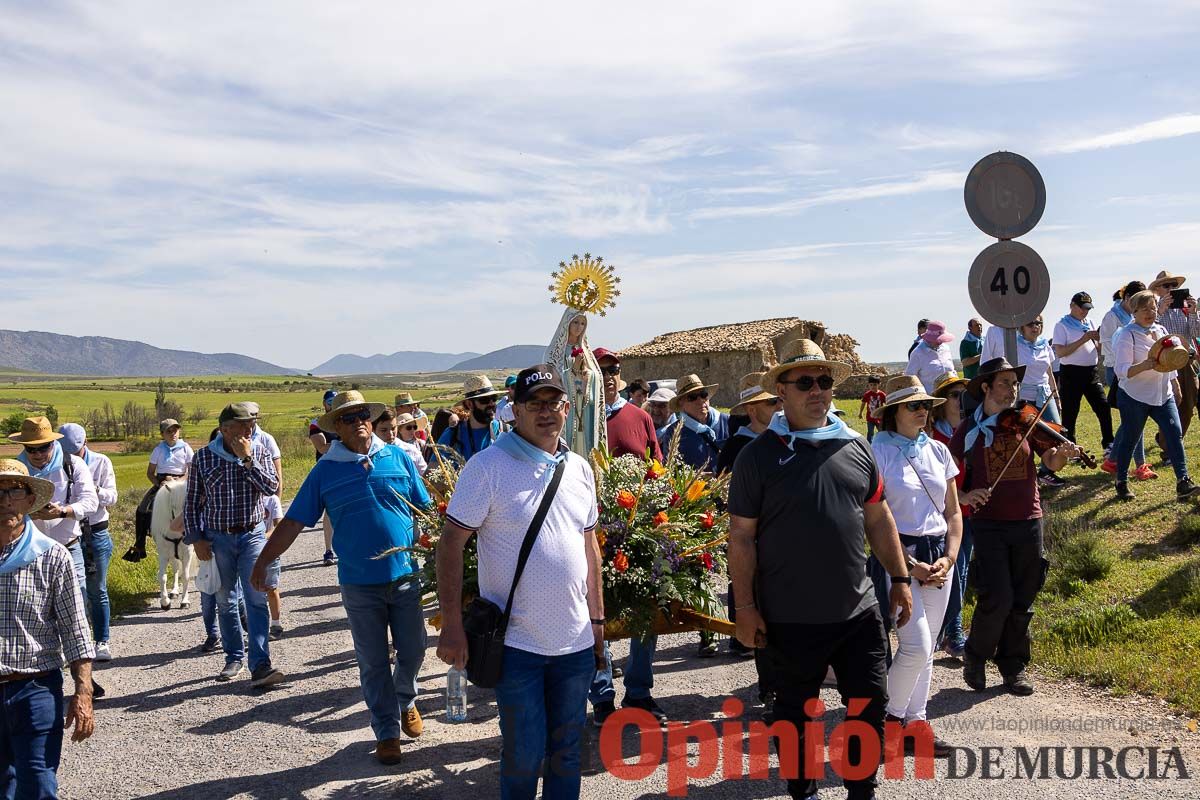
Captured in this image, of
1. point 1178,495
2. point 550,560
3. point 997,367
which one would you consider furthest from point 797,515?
point 1178,495

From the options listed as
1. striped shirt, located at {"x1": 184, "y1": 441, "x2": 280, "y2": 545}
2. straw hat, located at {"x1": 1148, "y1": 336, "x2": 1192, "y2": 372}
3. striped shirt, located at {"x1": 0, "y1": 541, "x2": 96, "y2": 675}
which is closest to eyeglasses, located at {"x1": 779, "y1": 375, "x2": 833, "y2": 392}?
striped shirt, located at {"x1": 0, "y1": 541, "x2": 96, "y2": 675}

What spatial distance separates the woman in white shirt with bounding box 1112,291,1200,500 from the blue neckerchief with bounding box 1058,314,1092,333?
1.87 metres

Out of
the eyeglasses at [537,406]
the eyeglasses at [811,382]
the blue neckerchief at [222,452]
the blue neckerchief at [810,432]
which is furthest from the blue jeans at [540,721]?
the blue neckerchief at [222,452]

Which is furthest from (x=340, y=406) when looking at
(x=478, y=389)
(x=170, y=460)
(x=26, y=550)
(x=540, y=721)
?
(x=170, y=460)

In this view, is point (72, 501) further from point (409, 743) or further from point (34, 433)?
point (409, 743)

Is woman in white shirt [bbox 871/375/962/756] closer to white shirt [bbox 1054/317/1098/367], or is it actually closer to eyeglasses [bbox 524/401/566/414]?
eyeglasses [bbox 524/401/566/414]

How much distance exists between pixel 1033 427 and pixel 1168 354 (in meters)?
4.02

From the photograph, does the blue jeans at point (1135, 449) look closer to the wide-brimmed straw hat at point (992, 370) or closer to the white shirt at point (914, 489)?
the wide-brimmed straw hat at point (992, 370)

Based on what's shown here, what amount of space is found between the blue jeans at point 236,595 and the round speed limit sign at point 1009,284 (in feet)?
18.7

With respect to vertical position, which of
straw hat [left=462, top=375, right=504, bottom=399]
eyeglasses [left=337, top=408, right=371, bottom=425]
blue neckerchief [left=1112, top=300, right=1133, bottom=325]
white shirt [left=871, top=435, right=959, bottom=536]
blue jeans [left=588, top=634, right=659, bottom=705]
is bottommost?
Result: blue jeans [left=588, top=634, right=659, bottom=705]

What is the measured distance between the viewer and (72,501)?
26.1 ft

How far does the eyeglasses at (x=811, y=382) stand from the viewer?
475 centimetres

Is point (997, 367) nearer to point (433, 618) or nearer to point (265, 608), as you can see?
point (433, 618)

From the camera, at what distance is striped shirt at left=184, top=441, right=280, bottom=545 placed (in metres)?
7.77
